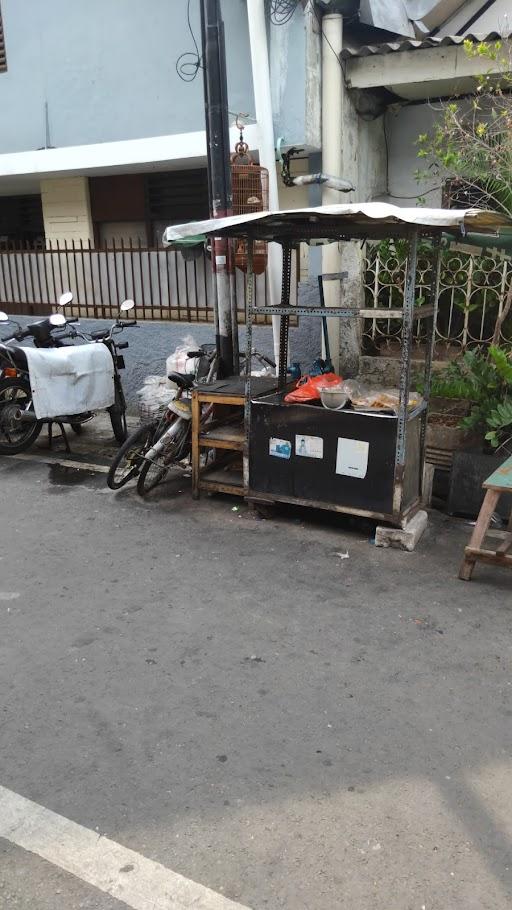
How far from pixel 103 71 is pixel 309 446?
6287mm

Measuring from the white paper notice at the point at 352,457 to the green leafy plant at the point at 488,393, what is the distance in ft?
3.21

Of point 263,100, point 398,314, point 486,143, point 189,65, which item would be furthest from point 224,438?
point 189,65

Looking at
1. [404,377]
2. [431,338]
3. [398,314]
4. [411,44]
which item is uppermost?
[411,44]

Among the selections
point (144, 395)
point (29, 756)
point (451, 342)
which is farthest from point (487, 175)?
point (29, 756)

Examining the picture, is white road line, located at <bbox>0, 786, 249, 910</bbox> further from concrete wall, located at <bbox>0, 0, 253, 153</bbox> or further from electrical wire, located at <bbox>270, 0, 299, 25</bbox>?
concrete wall, located at <bbox>0, 0, 253, 153</bbox>

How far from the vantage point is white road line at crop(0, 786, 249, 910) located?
222cm

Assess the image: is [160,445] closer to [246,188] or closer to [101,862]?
[246,188]

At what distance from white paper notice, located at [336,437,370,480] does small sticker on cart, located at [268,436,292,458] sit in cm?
40

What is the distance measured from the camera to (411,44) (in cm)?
659

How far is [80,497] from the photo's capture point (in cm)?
602

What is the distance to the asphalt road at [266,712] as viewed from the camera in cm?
235

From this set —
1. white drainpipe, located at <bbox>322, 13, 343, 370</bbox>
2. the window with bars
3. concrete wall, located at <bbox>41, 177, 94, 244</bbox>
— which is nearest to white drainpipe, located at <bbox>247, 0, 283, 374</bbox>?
white drainpipe, located at <bbox>322, 13, 343, 370</bbox>

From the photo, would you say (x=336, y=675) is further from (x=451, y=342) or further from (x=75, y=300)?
(x=75, y=300)

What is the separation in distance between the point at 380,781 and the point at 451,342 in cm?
530
